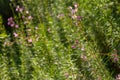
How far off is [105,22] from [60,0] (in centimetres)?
149

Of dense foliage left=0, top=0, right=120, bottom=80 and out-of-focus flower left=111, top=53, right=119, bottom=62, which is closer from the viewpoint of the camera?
dense foliage left=0, top=0, right=120, bottom=80

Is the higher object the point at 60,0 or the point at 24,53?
the point at 60,0

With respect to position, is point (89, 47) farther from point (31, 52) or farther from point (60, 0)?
point (60, 0)

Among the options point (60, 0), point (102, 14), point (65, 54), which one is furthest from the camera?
point (60, 0)

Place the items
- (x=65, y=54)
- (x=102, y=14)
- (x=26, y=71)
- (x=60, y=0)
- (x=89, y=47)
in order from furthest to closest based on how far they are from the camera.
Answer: (x=60, y=0) < (x=26, y=71) < (x=102, y=14) < (x=65, y=54) < (x=89, y=47)

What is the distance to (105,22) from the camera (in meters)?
3.81

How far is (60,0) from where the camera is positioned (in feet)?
16.9

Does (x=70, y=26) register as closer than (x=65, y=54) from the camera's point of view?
No

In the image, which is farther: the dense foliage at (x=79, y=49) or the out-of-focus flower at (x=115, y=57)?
the out-of-focus flower at (x=115, y=57)

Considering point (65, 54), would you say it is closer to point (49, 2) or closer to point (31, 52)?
point (31, 52)

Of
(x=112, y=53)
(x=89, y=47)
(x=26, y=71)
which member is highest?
(x=89, y=47)

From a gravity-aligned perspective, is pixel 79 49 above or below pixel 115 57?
above

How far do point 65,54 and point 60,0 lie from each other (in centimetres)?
169

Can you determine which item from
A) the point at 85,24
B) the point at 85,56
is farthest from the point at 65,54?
the point at 85,24
